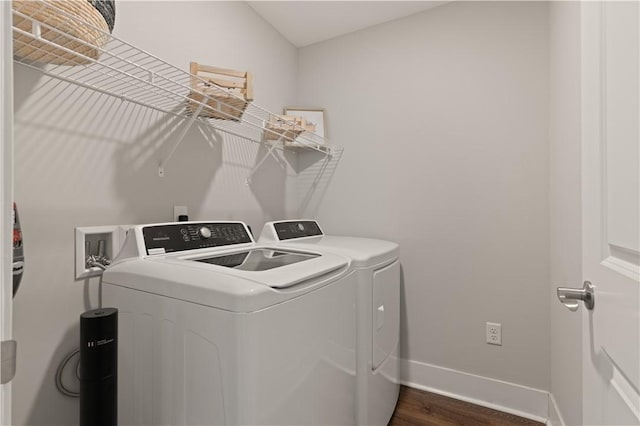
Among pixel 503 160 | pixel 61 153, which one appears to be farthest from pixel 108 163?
pixel 503 160

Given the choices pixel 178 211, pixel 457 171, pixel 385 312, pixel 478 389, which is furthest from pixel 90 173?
pixel 478 389

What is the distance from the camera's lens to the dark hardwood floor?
1.78 m

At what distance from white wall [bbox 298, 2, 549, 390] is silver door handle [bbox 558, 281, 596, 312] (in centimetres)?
127

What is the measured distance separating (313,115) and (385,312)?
1526 millimetres

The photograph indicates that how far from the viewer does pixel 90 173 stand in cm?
125

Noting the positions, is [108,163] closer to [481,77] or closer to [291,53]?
A: [291,53]

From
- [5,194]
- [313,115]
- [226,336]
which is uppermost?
[313,115]

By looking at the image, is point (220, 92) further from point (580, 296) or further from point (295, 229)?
point (580, 296)

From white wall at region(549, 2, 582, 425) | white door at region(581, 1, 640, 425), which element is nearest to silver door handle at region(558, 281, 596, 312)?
white door at region(581, 1, 640, 425)

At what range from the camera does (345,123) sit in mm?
2426

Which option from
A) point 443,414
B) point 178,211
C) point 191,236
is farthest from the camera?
point 443,414

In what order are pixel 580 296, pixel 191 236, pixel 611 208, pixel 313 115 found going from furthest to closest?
pixel 313 115
pixel 191 236
pixel 580 296
pixel 611 208

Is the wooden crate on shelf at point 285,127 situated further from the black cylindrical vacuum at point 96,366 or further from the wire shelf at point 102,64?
the black cylindrical vacuum at point 96,366

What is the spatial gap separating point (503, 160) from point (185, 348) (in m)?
1.90
